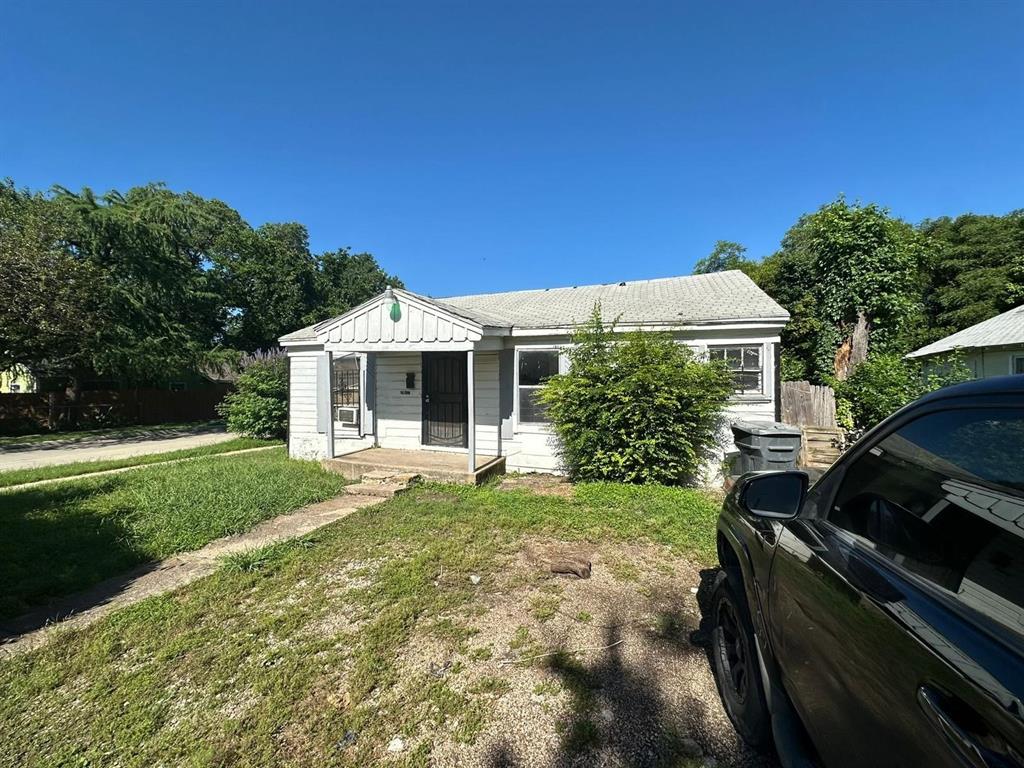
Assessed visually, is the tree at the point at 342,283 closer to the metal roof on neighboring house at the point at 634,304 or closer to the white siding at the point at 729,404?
the metal roof on neighboring house at the point at 634,304

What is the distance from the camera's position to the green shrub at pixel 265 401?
526 inches

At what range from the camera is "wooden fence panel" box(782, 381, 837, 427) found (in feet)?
30.4

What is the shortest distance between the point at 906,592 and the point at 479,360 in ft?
26.4

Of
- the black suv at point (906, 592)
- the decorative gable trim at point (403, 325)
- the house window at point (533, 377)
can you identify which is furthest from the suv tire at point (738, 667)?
the house window at point (533, 377)

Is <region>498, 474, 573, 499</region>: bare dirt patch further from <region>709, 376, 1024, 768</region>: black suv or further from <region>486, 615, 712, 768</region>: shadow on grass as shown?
<region>709, 376, 1024, 768</region>: black suv

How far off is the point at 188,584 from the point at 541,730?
363cm

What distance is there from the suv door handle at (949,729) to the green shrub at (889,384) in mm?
8432

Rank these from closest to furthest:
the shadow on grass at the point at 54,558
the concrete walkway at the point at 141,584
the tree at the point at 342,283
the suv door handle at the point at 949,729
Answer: the suv door handle at the point at 949,729 → the concrete walkway at the point at 141,584 → the shadow on grass at the point at 54,558 → the tree at the point at 342,283

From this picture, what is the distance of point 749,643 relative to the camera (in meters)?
2.12

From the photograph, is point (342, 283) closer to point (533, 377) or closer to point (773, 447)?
point (533, 377)

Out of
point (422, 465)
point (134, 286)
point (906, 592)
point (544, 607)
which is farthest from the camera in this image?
point (134, 286)

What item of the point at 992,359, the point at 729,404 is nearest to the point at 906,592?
the point at 729,404

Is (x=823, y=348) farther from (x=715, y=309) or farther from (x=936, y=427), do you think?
(x=936, y=427)

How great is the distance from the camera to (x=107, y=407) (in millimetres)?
18016
